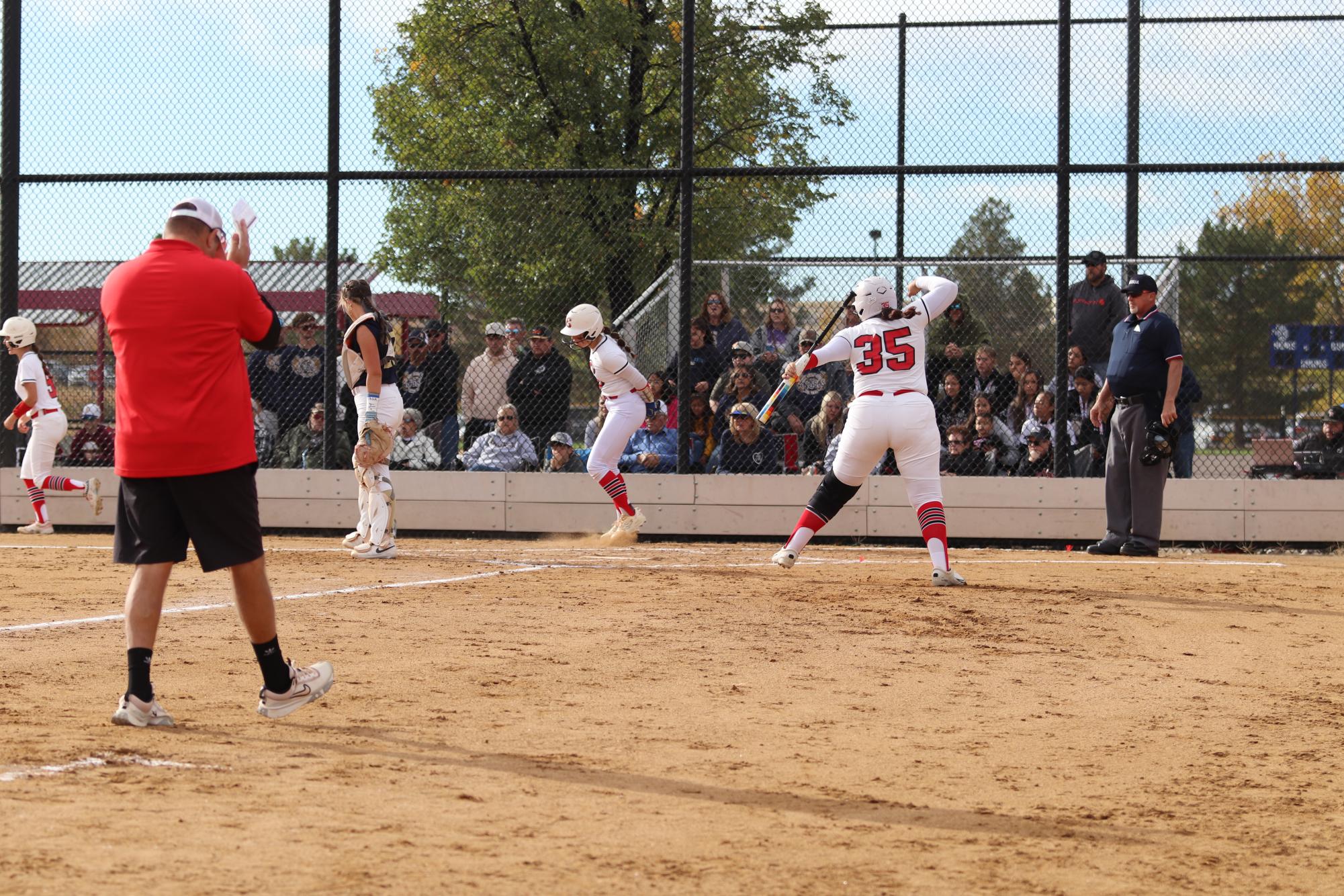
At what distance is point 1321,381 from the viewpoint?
24531 mm

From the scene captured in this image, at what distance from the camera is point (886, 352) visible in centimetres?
1018

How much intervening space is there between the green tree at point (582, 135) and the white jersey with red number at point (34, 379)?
13.0ft

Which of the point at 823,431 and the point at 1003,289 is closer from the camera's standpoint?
the point at 823,431

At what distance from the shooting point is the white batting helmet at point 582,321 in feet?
42.2

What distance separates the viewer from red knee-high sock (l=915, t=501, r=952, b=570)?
10172 millimetres

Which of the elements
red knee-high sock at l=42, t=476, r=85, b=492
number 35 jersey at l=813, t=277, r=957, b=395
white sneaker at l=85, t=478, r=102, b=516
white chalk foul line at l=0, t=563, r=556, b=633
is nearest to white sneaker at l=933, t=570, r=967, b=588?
number 35 jersey at l=813, t=277, r=957, b=395

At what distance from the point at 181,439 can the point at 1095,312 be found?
36.3 ft

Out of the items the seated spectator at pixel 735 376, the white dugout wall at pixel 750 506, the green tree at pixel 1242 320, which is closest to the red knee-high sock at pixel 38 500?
the white dugout wall at pixel 750 506

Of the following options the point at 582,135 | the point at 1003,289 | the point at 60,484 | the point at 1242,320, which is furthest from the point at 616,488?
the point at 1242,320

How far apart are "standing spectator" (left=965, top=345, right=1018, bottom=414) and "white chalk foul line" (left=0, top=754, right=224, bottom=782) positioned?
10.8 metres

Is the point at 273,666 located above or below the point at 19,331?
below

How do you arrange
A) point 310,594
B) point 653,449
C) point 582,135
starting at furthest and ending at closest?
point 582,135
point 653,449
point 310,594

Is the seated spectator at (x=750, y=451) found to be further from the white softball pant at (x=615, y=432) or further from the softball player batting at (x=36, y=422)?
the softball player batting at (x=36, y=422)

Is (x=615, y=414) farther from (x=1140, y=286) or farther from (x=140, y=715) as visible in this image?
(x=140, y=715)
